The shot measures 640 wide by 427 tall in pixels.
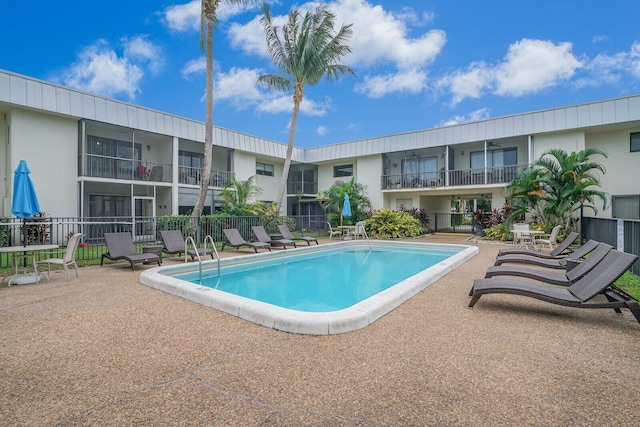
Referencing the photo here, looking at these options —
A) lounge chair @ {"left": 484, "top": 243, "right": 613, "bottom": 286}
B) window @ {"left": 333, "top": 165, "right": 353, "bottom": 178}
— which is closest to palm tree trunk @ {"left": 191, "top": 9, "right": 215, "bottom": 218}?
lounge chair @ {"left": 484, "top": 243, "right": 613, "bottom": 286}

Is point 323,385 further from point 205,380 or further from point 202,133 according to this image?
point 202,133

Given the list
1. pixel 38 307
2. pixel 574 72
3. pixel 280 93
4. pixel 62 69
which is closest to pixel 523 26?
pixel 574 72

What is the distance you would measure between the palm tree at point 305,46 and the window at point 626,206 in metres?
14.9

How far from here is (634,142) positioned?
15297 millimetres

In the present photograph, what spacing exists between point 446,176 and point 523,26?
901 cm

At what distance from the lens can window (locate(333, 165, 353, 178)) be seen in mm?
24362

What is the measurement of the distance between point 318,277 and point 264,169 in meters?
16.4

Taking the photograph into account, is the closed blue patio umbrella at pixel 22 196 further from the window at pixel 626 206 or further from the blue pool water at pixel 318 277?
the window at pixel 626 206

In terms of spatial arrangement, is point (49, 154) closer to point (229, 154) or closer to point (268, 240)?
point (229, 154)

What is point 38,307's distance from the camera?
16.4 ft

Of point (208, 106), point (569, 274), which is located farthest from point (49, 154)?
point (569, 274)

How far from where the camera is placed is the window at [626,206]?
15172 millimetres

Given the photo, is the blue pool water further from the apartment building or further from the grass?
the apartment building

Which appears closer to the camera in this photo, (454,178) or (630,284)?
(630,284)
